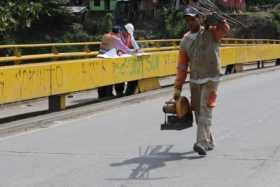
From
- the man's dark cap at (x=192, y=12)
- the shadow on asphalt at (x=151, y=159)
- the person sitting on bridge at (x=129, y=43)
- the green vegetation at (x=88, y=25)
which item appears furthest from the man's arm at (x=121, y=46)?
the green vegetation at (x=88, y=25)

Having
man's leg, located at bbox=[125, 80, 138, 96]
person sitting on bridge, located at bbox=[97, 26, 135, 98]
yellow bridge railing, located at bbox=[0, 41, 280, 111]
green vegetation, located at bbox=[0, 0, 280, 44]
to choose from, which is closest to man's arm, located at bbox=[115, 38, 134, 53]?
person sitting on bridge, located at bbox=[97, 26, 135, 98]

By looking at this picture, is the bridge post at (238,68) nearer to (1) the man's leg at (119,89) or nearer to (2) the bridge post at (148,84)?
(2) the bridge post at (148,84)

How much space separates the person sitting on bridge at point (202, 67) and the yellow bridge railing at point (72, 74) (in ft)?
13.1

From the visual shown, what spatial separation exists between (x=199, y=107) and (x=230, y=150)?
2.41ft

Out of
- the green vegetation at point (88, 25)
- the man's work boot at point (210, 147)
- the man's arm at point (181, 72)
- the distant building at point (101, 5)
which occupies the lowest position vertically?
the green vegetation at point (88, 25)

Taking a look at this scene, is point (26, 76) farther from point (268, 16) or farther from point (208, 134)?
point (268, 16)

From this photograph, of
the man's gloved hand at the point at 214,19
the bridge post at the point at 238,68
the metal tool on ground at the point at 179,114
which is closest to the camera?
the man's gloved hand at the point at 214,19

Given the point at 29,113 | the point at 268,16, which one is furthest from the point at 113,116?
the point at 268,16

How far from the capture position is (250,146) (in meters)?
Answer: 9.42

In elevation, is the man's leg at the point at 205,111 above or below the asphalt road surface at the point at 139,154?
above

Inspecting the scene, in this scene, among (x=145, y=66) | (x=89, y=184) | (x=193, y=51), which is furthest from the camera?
(x=145, y=66)

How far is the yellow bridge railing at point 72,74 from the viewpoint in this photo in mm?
11969

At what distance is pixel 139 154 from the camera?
9008 mm

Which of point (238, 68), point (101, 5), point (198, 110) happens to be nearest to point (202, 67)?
point (198, 110)
